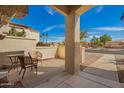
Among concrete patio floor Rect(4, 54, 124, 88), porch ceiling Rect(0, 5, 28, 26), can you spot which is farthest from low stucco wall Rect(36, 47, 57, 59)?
porch ceiling Rect(0, 5, 28, 26)

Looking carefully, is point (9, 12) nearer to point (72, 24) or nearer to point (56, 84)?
point (72, 24)

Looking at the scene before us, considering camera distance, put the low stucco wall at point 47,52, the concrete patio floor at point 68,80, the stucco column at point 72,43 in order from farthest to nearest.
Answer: the low stucco wall at point 47,52
the stucco column at point 72,43
the concrete patio floor at point 68,80

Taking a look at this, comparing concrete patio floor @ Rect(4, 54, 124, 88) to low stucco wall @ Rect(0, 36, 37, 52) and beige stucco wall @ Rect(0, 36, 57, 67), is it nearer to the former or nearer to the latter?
beige stucco wall @ Rect(0, 36, 57, 67)

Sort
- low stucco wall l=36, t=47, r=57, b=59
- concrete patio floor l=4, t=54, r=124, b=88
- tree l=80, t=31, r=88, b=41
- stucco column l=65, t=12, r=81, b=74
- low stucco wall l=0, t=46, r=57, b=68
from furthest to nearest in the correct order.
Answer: tree l=80, t=31, r=88, b=41 → low stucco wall l=36, t=47, r=57, b=59 → low stucco wall l=0, t=46, r=57, b=68 → stucco column l=65, t=12, r=81, b=74 → concrete patio floor l=4, t=54, r=124, b=88

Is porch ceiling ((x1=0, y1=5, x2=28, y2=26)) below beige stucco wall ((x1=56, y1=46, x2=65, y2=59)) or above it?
above

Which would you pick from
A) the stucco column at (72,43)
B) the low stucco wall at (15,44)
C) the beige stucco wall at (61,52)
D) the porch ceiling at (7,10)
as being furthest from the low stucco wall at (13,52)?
the stucco column at (72,43)

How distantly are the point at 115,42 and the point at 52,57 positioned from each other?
90.7 feet

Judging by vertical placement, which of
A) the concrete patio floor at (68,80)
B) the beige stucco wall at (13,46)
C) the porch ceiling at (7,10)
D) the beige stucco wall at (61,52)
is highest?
the porch ceiling at (7,10)

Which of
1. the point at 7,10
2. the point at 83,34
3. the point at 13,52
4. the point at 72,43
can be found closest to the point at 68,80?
the point at 72,43

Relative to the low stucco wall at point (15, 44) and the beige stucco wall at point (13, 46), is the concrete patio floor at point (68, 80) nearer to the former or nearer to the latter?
the beige stucco wall at point (13, 46)

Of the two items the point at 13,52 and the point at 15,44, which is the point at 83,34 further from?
the point at 13,52

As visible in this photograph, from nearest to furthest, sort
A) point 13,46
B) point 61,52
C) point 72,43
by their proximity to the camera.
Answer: point 72,43
point 13,46
point 61,52
